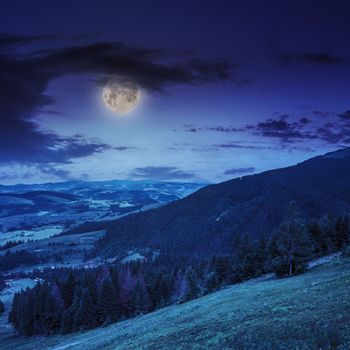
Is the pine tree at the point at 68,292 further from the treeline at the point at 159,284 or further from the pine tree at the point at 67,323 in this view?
the pine tree at the point at 67,323

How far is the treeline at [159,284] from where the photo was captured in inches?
2793

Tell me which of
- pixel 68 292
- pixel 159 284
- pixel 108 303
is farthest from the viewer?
pixel 68 292

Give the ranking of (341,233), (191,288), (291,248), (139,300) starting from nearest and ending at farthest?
(291,248) < (341,233) < (191,288) < (139,300)

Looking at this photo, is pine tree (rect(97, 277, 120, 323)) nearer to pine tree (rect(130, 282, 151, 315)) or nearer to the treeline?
the treeline

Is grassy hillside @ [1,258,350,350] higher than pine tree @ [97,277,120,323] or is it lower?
higher

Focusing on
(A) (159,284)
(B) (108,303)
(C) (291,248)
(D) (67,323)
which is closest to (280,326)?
(C) (291,248)

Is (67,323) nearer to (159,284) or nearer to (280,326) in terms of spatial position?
(159,284)

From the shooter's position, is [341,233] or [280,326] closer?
[280,326]

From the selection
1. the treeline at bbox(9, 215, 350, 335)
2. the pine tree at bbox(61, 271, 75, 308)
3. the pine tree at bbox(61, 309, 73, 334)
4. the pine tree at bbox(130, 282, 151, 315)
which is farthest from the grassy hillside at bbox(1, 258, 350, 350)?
the pine tree at bbox(61, 271, 75, 308)

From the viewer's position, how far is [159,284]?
113 m

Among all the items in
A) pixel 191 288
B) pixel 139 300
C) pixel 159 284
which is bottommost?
pixel 139 300

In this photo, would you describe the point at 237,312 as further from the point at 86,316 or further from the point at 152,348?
the point at 86,316

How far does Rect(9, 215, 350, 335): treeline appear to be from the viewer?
70.9m

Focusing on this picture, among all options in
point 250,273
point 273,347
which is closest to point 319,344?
point 273,347
